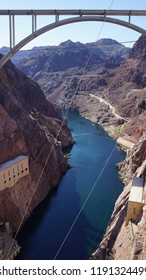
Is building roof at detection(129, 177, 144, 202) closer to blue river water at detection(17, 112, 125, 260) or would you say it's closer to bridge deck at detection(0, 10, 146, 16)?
blue river water at detection(17, 112, 125, 260)

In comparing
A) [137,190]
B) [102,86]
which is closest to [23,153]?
[137,190]

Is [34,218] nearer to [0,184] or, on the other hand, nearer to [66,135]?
[0,184]

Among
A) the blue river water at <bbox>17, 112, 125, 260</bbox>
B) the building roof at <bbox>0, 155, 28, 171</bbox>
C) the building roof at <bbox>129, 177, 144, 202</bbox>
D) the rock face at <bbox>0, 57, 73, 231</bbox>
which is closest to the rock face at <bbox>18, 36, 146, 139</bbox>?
the blue river water at <bbox>17, 112, 125, 260</bbox>

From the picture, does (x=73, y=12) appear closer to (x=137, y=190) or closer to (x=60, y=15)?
(x=60, y=15)

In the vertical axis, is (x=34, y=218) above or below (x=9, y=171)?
below

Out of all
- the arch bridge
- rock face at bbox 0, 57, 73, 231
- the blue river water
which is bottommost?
the blue river water

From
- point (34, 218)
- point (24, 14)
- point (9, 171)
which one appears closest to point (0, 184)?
point (9, 171)

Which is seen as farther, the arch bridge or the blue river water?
the blue river water

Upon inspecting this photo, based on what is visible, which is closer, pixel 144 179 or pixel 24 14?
pixel 24 14
